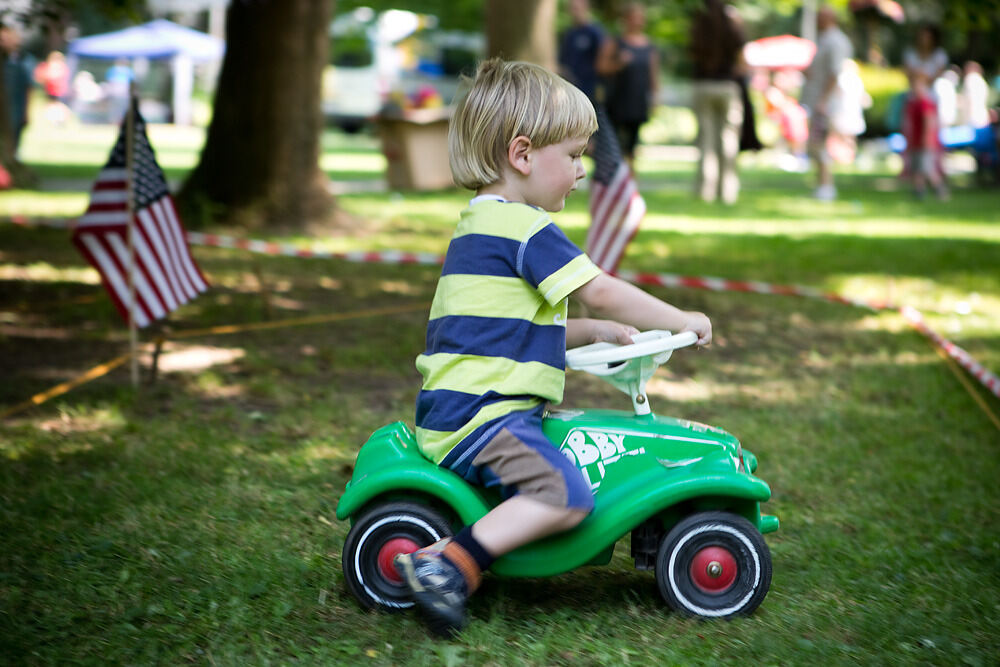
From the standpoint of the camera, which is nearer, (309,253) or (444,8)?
(309,253)

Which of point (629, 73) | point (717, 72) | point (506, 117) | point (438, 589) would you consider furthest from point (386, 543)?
point (717, 72)

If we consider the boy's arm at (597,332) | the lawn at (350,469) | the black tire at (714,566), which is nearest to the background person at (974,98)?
the lawn at (350,469)

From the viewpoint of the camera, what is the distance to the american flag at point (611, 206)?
706cm

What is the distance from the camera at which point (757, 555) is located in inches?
122

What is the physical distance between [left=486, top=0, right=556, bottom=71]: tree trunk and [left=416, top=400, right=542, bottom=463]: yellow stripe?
12.5m

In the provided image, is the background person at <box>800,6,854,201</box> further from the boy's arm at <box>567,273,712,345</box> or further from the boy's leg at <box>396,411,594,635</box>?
the boy's leg at <box>396,411,594,635</box>

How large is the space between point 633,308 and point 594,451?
416 mm

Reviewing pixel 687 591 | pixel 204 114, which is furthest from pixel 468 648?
pixel 204 114

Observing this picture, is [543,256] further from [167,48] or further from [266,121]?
[167,48]

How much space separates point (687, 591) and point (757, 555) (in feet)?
0.71

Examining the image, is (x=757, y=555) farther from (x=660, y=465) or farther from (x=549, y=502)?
(x=549, y=502)

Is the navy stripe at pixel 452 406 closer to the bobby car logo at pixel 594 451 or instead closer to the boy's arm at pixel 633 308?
the bobby car logo at pixel 594 451

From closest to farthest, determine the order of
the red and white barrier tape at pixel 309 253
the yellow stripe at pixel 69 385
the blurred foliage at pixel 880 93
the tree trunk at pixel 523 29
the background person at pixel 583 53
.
→ 1. the yellow stripe at pixel 69 385
2. the red and white barrier tape at pixel 309 253
3. the background person at pixel 583 53
4. the tree trunk at pixel 523 29
5. the blurred foliage at pixel 880 93

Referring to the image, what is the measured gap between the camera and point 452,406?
A: 306 centimetres
